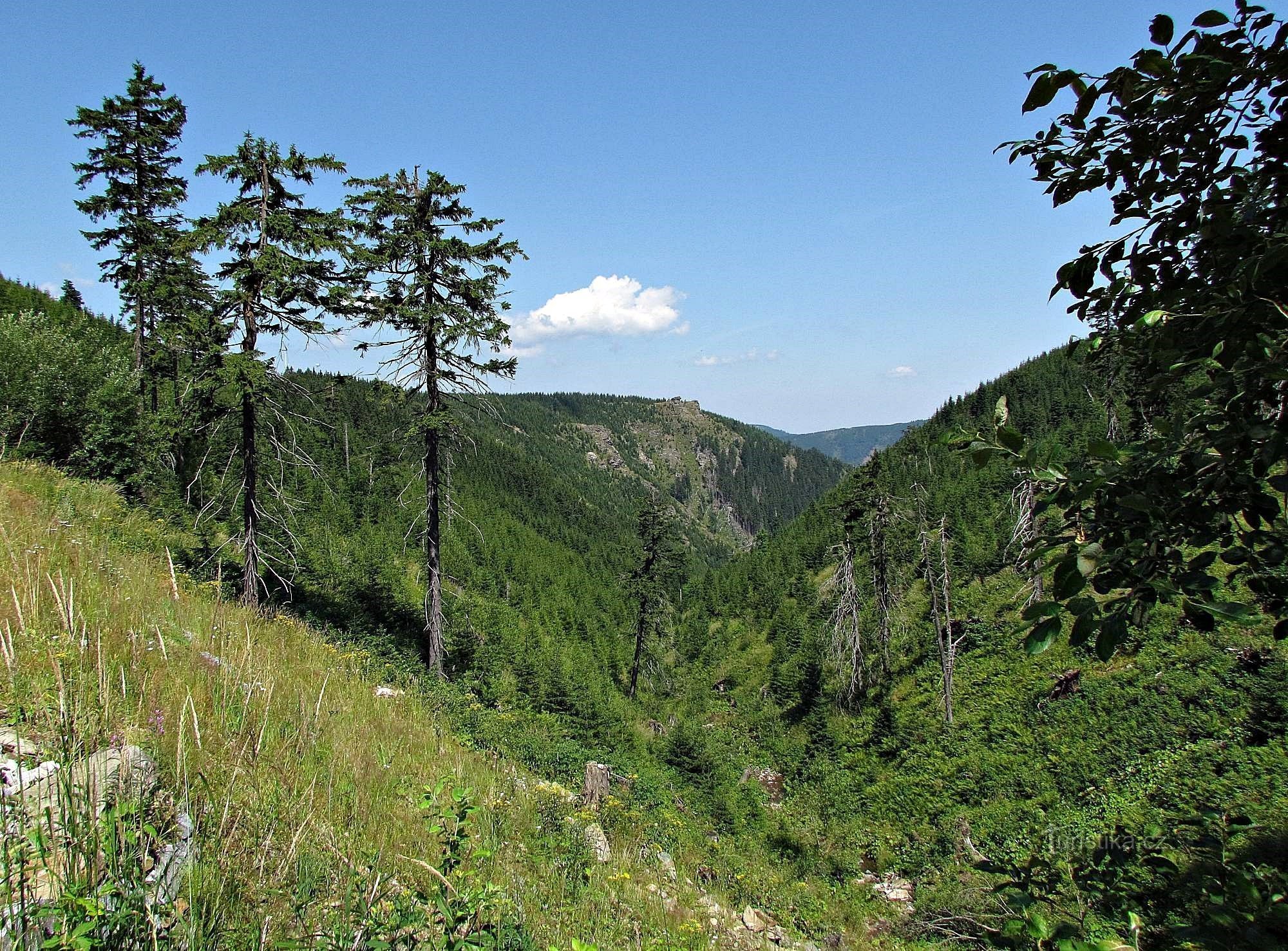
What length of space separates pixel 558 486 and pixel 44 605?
383ft

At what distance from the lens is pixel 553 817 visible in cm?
605

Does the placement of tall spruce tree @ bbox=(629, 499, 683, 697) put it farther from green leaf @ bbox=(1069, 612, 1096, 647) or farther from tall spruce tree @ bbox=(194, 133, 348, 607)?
green leaf @ bbox=(1069, 612, 1096, 647)

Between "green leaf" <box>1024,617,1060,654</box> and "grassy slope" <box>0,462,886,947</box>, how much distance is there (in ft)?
7.60

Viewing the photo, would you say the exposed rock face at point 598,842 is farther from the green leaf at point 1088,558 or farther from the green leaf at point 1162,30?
the green leaf at point 1162,30

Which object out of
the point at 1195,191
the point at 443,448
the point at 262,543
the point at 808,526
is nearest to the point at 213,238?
the point at 443,448

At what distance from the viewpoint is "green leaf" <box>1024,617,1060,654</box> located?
59.2 inches

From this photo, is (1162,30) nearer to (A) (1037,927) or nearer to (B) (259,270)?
(A) (1037,927)

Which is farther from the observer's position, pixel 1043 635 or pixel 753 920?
pixel 753 920

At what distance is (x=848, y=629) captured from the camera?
98.7 feet

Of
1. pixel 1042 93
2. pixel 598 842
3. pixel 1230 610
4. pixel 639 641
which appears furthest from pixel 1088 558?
pixel 639 641

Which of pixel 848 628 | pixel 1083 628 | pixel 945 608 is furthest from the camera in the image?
pixel 848 628

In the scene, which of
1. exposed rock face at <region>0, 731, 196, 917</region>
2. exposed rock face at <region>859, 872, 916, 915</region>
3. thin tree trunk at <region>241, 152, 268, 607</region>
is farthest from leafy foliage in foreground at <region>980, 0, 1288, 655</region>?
exposed rock face at <region>859, 872, 916, 915</region>

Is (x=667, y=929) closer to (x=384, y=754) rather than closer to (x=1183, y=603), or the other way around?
(x=384, y=754)

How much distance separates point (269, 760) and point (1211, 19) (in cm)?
585
